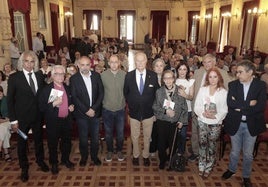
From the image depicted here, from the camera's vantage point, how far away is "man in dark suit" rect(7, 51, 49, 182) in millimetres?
3193

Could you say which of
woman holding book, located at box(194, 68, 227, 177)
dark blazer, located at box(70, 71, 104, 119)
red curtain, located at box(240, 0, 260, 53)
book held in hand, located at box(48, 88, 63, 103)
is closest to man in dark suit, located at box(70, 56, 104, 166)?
dark blazer, located at box(70, 71, 104, 119)

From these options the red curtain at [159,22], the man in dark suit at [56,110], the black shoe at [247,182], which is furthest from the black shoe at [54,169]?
the red curtain at [159,22]

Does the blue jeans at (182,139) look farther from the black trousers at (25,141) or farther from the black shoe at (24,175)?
the black shoe at (24,175)

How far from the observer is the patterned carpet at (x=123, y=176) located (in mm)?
3484

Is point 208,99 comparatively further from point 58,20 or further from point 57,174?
point 58,20

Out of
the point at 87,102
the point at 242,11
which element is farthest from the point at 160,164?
the point at 242,11

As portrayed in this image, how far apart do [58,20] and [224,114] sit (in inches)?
549

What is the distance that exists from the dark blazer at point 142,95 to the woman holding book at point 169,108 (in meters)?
0.11

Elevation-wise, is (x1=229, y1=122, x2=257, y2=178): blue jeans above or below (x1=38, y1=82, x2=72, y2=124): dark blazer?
below

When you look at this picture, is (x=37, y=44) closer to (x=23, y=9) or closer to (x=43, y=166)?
(x=23, y=9)

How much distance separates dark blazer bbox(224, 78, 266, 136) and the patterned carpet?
0.90 metres

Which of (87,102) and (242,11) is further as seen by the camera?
(242,11)

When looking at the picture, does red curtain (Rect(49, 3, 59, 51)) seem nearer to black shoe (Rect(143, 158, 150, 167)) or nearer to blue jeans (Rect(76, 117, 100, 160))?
blue jeans (Rect(76, 117, 100, 160))

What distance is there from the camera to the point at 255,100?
10.1ft
